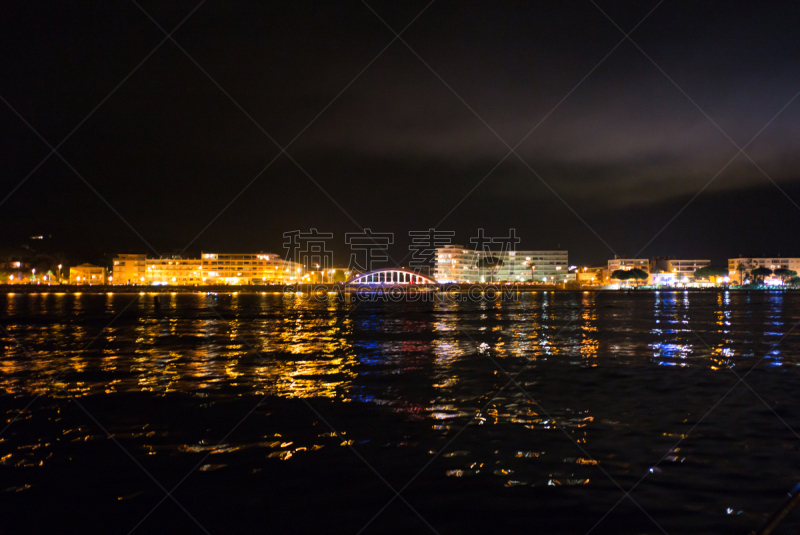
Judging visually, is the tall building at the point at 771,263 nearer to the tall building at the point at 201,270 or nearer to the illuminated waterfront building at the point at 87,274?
the tall building at the point at 201,270

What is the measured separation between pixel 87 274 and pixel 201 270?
29.2m

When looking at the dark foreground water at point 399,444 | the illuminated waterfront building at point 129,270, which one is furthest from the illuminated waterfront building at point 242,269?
the dark foreground water at point 399,444

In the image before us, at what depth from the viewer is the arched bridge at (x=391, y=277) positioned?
162m

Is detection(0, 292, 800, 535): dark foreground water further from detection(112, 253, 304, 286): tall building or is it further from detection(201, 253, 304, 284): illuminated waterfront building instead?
detection(112, 253, 304, 286): tall building

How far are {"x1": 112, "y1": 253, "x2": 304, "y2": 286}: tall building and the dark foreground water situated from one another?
148803 mm

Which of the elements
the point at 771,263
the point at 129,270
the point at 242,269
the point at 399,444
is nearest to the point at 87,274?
the point at 129,270

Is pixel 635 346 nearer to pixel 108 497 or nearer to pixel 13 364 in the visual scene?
pixel 108 497

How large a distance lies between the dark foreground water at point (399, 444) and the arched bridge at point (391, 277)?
142807mm

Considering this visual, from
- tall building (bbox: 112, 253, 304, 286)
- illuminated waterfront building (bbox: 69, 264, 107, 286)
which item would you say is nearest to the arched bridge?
tall building (bbox: 112, 253, 304, 286)

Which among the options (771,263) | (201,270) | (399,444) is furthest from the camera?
(771,263)

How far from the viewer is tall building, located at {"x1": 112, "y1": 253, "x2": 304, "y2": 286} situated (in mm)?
153125

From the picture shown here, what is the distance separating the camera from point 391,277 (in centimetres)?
17475

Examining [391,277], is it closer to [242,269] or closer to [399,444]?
[242,269]

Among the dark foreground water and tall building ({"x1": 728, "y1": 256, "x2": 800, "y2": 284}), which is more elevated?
the dark foreground water
